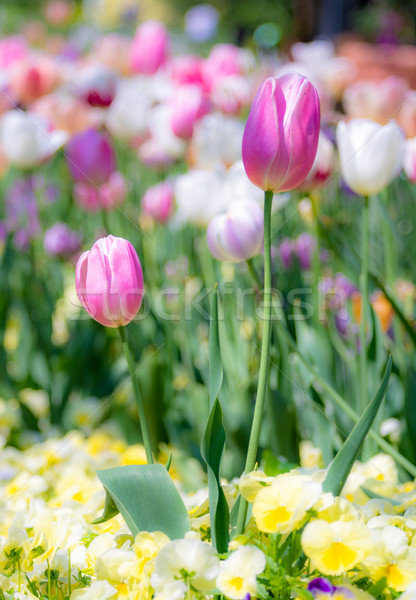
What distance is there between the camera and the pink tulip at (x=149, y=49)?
239 centimetres

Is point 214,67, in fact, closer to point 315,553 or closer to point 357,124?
point 357,124

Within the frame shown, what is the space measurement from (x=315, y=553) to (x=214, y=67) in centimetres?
187

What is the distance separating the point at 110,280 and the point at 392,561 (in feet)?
1.16

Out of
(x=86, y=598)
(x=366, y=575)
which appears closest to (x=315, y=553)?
(x=366, y=575)

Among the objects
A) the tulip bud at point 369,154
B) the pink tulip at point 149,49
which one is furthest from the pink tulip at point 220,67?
the tulip bud at point 369,154

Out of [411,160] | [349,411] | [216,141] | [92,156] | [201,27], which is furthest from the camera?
[201,27]

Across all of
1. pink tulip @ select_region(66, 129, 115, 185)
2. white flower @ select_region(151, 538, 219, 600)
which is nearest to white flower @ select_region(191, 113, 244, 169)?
pink tulip @ select_region(66, 129, 115, 185)

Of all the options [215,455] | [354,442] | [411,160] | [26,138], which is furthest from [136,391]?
[26,138]

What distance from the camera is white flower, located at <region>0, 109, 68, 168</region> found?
1708 millimetres

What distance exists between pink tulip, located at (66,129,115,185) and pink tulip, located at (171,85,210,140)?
0.62 feet

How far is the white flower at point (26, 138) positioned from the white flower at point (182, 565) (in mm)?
1369

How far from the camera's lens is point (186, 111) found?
163cm

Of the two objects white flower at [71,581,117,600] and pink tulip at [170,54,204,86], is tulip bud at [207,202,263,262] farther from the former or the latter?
pink tulip at [170,54,204,86]

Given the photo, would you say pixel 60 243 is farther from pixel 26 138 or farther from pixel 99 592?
pixel 99 592
